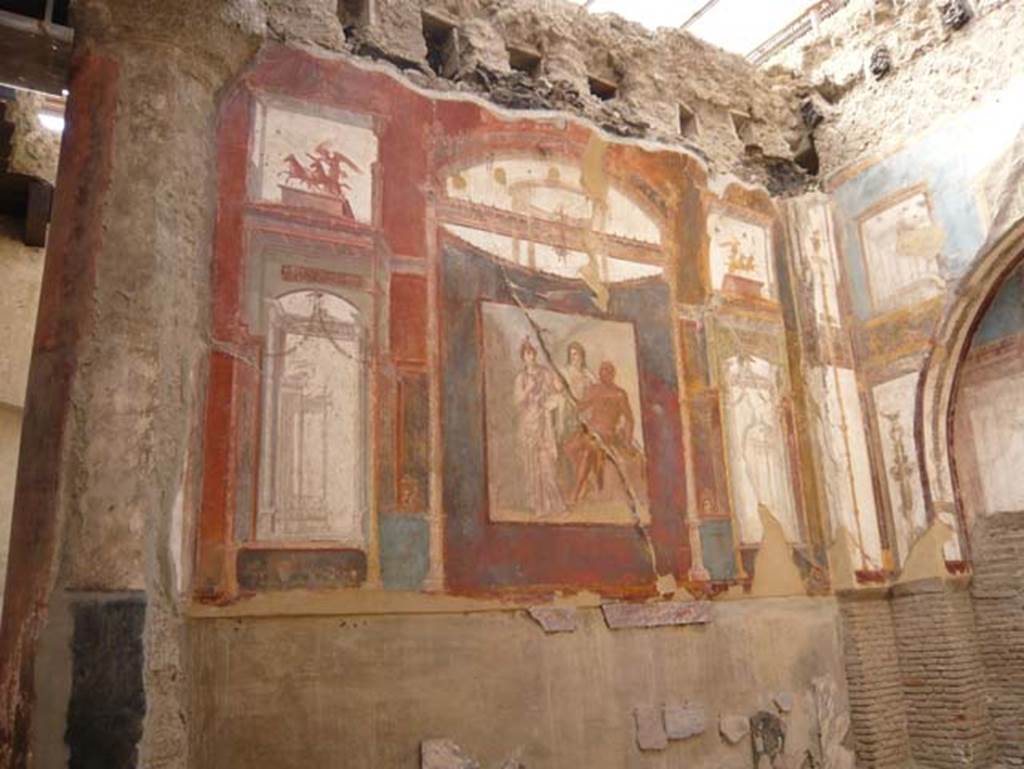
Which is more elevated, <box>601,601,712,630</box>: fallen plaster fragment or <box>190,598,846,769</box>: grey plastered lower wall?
<box>601,601,712,630</box>: fallen plaster fragment

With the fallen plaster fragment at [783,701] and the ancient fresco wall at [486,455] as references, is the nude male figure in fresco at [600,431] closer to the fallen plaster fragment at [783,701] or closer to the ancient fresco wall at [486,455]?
the ancient fresco wall at [486,455]

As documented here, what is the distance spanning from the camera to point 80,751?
287 cm

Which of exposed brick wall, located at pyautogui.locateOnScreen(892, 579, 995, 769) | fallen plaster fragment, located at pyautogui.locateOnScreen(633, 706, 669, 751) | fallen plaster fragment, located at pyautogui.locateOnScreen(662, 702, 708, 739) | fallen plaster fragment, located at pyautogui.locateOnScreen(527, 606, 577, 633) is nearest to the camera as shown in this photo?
fallen plaster fragment, located at pyautogui.locateOnScreen(527, 606, 577, 633)

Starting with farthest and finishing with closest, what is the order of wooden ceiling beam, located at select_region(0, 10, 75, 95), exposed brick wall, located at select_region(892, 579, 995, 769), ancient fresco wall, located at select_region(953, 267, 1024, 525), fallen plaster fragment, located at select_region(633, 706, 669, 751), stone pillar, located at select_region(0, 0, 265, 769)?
ancient fresco wall, located at select_region(953, 267, 1024, 525), exposed brick wall, located at select_region(892, 579, 995, 769), fallen plaster fragment, located at select_region(633, 706, 669, 751), wooden ceiling beam, located at select_region(0, 10, 75, 95), stone pillar, located at select_region(0, 0, 265, 769)

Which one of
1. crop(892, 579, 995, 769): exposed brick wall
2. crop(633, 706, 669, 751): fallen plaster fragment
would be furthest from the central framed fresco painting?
crop(892, 579, 995, 769): exposed brick wall

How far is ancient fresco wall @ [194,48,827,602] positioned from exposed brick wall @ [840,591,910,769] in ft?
1.46

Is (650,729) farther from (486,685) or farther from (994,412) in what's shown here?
(994,412)

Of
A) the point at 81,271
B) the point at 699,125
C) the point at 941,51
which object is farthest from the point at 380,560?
the point at 941,51

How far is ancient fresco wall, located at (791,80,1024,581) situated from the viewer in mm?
5527

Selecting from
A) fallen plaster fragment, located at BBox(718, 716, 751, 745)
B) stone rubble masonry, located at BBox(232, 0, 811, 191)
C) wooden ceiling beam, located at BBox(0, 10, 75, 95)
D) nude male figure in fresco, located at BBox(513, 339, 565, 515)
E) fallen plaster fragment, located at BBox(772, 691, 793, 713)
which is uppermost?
stone rubble masonry, located at BBox(232, 0, 811, 191)

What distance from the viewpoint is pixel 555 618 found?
4.44 m

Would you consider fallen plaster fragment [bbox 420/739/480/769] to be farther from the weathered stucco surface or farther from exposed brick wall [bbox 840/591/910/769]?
exposed brick wall [bbox 840/591/910/769]

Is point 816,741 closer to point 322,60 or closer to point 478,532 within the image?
point 478,532

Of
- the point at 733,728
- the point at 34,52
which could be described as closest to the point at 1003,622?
the point at 733,728
